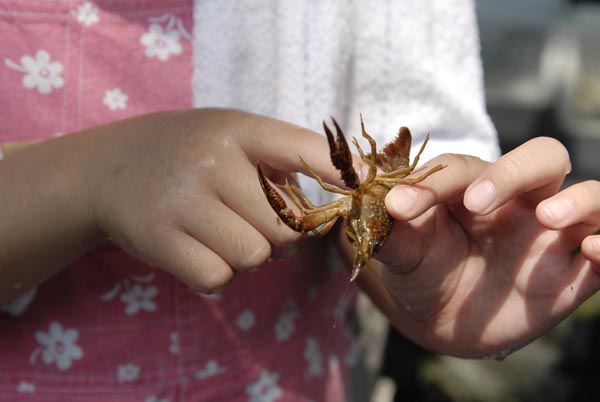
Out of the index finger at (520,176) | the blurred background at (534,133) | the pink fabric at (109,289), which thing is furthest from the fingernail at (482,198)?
the blurred background at (534,133)

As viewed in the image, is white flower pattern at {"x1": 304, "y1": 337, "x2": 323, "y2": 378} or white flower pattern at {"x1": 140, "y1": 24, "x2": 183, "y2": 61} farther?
white flower pattern at {"x1": 304, "y1": 337, "x2": 323, "y2": 378}

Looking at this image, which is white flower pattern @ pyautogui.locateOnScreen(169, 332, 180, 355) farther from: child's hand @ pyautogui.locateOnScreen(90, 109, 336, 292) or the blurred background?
the blurred background

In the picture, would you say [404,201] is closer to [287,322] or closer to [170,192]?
[170,192]

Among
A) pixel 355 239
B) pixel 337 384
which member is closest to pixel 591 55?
pixel 337 384

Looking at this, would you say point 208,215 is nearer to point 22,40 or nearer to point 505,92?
point 22,40

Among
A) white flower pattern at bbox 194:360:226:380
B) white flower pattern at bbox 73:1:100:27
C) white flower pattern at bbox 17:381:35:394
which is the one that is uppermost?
white flower pattern at bbox 73:1:100:27

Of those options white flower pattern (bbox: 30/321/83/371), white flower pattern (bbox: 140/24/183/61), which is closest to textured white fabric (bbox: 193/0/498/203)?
white flower pattern (bbox: 140/24/183/61)

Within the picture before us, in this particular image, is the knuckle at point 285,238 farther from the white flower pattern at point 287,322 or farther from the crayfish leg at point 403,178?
the white flower pattern at point 287,322
